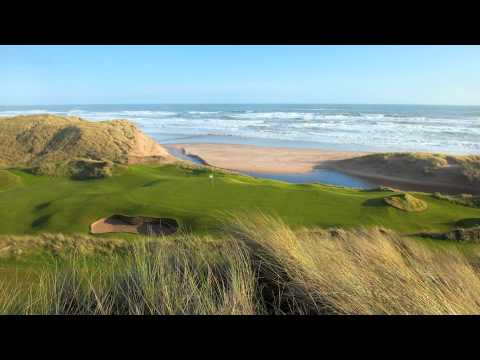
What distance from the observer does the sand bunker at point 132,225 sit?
8.12 meters

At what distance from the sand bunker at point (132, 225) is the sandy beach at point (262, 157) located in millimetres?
12858

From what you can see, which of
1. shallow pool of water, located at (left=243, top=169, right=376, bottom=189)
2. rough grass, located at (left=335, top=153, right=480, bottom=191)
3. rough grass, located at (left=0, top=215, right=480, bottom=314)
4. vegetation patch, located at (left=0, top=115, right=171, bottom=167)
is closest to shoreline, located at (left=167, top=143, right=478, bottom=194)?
rough grass, located at (left=335, top=153, right=480, bottom=191)

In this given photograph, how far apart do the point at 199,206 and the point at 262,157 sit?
55.1 feet

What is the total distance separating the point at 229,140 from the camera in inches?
1358

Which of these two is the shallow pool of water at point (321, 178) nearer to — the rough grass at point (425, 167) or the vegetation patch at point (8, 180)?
the rough grass at point (425, 167)

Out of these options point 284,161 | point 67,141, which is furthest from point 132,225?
point 284,161

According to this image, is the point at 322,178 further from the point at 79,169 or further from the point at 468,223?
the point at 79,169

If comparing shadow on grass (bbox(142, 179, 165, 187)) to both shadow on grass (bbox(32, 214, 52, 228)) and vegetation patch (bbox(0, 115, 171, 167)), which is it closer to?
shadow on grass (bbox(32, 214, 52, 228))

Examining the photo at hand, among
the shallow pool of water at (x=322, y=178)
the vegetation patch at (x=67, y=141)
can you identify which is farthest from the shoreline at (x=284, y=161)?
the vegetation patch at (x=67, y=141)

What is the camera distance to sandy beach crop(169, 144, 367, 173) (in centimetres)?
2178

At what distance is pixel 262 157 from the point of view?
25.1 meters
